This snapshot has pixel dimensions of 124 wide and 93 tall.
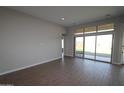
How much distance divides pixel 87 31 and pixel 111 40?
1.67 m

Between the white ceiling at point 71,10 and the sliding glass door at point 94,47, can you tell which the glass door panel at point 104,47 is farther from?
the white ceiling at point 71,10

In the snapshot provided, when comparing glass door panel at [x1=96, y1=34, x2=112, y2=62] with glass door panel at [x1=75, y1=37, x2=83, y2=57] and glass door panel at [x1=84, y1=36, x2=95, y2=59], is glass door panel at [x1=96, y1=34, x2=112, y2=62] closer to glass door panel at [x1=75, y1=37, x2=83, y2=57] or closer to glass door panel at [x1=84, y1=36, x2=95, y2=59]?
glass door panel at [x1=84, y1=36, x2=95, y2=59]

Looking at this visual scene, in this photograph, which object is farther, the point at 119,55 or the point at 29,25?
the point at 119,55

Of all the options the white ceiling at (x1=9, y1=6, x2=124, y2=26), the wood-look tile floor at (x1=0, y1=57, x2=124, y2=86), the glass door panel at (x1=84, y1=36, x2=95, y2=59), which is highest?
the white ceiling at (x1=9, y1=6, x2=124, y2=26)

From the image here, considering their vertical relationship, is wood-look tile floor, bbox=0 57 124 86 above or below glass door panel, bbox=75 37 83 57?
below

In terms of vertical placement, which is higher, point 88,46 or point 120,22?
point 120,22

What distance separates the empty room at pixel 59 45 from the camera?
2828 mm

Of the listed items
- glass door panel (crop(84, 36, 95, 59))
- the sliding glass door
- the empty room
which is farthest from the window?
glass door panel (crop(84, 36, 95, 59))

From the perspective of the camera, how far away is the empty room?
2828 millimetres

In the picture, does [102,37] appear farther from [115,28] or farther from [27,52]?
[27,52]

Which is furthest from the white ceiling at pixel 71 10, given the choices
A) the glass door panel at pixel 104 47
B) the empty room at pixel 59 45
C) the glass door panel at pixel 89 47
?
the glass door panel at pixel 89 47

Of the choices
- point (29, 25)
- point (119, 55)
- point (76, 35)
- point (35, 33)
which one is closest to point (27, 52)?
point (35, 33)

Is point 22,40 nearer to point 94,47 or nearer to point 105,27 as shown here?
point 94,47

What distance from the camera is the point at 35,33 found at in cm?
413
